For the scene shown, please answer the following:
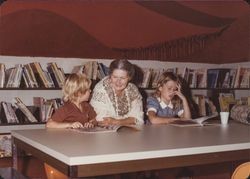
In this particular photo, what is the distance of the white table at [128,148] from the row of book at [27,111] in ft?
5.33

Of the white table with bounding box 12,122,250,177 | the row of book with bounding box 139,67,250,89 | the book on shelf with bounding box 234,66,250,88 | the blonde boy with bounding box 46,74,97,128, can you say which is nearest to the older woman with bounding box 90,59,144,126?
the blonde boy with bounding box 46,74,97,128

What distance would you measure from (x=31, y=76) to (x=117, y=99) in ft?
4.46

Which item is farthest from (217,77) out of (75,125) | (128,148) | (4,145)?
(128,148)

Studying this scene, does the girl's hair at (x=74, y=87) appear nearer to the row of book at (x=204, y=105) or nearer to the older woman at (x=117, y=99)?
the older woman at (x=117, y=99)

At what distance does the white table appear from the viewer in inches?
60.1

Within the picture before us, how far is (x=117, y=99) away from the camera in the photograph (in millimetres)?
2947

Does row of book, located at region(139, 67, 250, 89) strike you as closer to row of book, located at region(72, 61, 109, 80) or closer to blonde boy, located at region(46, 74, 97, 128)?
row of book, located at region(72, 61, 109, 80)

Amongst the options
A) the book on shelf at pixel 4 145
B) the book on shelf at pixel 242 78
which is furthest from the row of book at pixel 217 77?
the book on shelf at pixel 4 145

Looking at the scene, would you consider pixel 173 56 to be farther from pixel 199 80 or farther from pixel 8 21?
pixel 8 21

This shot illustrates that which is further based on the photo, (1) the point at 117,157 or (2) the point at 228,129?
(2) the point at 228,129

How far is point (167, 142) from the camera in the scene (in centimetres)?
190

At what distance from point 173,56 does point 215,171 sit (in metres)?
1.48

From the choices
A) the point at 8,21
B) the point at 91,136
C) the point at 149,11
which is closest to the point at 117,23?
the point at 149,11

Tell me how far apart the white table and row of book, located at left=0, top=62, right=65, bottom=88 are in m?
1.66
